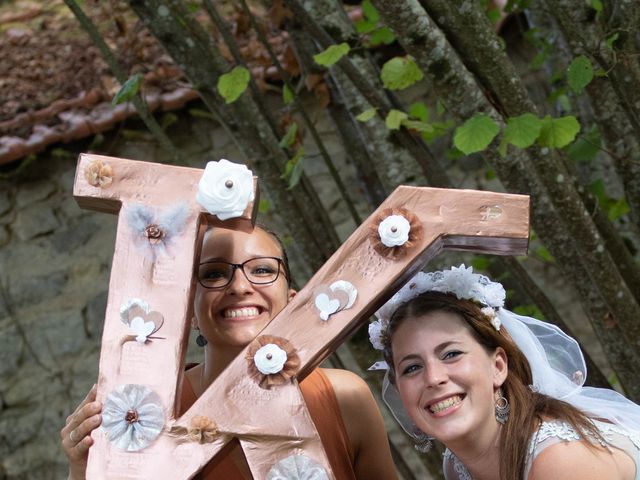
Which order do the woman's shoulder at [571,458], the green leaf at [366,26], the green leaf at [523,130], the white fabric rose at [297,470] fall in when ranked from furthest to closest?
the green leaf at [366,26], the green leaf at [523,130], the woman's shoulder at [571,458], the white fabric rose at [297,470]

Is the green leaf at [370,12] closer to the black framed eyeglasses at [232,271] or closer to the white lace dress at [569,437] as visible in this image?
the black framed eyeglasses at [232,271]

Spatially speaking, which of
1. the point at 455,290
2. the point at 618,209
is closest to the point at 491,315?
the point at 455,290

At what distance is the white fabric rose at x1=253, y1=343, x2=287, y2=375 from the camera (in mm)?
1736

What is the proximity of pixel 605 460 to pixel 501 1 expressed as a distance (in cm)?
232

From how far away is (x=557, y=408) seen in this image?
196 centimetres

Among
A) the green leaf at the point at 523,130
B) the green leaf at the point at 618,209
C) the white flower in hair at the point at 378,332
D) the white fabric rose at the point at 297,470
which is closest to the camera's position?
the white fabric rose at the point at 297,470

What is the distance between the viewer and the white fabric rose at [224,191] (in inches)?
69.6

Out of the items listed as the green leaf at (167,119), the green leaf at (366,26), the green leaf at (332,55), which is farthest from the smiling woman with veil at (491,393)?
the green leaf at (167,119)

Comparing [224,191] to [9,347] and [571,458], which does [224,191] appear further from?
[9,347]

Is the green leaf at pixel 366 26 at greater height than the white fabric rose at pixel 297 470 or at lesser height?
lesser

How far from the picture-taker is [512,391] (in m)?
2.00

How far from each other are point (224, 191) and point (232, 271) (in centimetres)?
29

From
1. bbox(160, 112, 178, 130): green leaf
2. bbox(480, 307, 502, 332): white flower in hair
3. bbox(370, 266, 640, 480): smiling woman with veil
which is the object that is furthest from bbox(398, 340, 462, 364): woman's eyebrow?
bbox(160, 112, 178, 130): green leaf

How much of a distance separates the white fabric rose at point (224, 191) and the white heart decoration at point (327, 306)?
221 millimetres
